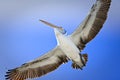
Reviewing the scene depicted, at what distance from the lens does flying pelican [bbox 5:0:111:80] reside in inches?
2060

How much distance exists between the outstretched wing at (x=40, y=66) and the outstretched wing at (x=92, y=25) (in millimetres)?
1101

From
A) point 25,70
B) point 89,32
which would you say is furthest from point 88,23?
point 25,70

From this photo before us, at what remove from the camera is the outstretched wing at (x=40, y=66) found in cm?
5388

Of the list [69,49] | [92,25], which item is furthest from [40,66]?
[92,25]

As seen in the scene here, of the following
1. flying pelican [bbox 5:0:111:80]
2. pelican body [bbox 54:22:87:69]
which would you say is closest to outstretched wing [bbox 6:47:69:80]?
flying pelican [bbox 5:0:111:80]

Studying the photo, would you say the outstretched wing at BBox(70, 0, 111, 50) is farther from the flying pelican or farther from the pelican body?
the pelican body

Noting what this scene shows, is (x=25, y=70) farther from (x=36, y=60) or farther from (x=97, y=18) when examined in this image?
(x=97, y=18)

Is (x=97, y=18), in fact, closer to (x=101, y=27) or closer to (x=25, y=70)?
(x=101, y=27)

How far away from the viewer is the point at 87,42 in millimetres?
53500

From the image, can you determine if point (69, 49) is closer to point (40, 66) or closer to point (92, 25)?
point (92, 25)

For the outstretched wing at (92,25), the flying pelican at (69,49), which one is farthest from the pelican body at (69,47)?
the outstretched wing at (92,25)

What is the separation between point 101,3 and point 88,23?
1.20 meters

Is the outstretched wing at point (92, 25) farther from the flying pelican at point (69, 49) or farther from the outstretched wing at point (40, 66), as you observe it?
the outstretched wing at point (40, 66)

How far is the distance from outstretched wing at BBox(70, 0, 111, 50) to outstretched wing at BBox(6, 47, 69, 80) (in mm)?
1101
